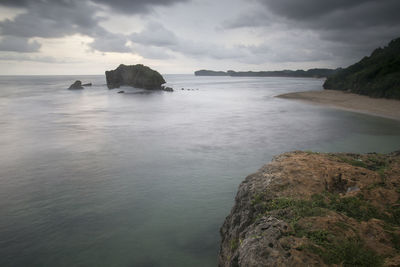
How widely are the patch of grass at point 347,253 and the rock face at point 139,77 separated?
258ft

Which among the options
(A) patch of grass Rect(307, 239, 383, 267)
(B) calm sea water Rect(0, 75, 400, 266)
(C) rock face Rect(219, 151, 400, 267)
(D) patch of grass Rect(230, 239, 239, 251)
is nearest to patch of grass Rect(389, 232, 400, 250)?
(C) rock face Rect(219, 151, 400, 267)

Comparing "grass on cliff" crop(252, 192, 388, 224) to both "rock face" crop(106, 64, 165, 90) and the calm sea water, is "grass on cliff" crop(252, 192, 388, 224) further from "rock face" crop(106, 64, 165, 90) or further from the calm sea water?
"rock face" crop(106, 64, 165, 90)

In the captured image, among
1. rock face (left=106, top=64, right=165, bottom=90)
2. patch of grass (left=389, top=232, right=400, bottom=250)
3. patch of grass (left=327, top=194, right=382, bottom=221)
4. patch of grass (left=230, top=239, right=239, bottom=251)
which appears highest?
rock face (left=106, top=64, right=165, bottom=90)

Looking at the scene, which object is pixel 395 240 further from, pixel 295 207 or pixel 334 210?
pixel 295 207

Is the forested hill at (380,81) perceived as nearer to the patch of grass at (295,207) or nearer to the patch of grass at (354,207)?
the patch of grass at (354,207)

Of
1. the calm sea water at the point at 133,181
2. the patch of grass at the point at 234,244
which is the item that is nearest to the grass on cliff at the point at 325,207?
the patch of grass at the point at 234,244

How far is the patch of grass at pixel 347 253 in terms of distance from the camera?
3.77 m

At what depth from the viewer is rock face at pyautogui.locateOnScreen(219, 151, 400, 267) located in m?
→ 3.93

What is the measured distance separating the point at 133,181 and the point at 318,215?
1069 centimetres

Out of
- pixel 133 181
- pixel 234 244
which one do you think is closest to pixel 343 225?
pixel 234 244

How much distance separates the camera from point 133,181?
13.6 metres

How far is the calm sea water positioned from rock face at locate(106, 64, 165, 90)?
5169 cm

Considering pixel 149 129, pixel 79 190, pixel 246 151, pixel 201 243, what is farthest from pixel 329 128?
pixel 79 190

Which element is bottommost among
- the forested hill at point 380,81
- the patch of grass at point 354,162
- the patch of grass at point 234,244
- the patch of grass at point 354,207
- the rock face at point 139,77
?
the patch of grass at point 234,244
